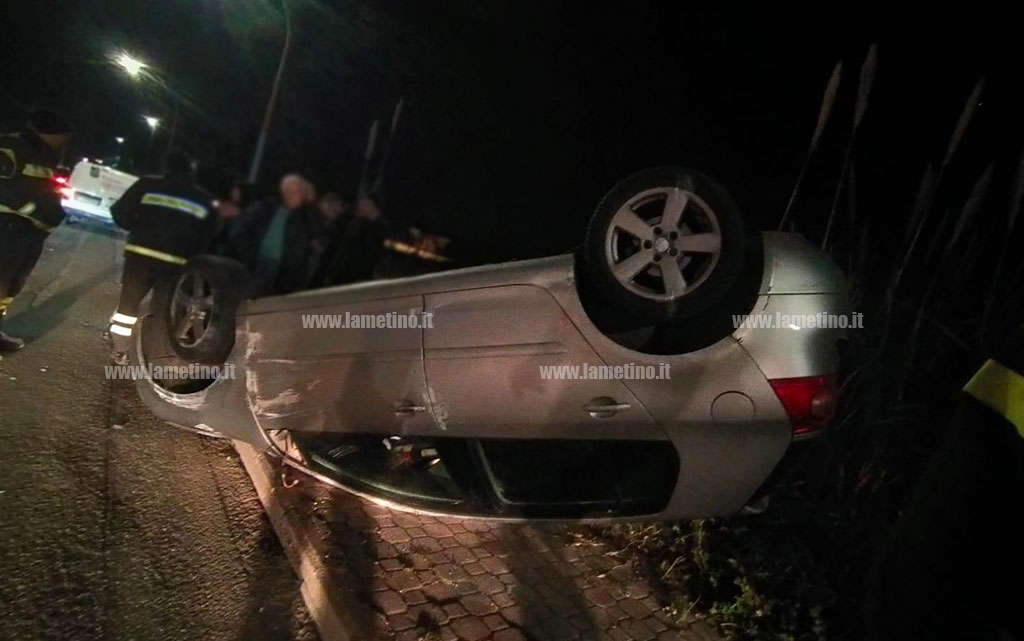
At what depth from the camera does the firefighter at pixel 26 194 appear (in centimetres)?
467

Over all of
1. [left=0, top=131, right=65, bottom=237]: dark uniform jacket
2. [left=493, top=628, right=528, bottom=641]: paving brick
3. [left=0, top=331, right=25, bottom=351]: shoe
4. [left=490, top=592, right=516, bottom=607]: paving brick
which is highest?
[left=0, top=131, right=65, bottom=237]: dark uniform jacket

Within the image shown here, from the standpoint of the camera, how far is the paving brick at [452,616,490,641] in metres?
2.65

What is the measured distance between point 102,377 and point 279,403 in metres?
2.38

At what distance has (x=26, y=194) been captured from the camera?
15.6ft

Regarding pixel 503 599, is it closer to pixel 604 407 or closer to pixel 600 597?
pixel 600 597

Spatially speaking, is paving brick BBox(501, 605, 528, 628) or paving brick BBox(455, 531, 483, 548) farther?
paving brick BBox(455, 531, 483, 548)

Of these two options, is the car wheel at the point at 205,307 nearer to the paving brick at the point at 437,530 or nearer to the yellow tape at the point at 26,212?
the paving brick at the point at 437,530

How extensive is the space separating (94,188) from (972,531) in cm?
1350

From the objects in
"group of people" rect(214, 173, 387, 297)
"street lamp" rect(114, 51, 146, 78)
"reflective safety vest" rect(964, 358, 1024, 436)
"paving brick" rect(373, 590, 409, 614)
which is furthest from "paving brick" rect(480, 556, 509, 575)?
"street lamp" rect(114, 51, 146, 78)

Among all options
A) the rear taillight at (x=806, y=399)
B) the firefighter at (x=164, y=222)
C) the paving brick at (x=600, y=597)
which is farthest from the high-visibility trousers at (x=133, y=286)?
the rear taillight at (x=806, y=399)

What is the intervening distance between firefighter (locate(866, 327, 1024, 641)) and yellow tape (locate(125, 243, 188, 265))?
12.4 feet

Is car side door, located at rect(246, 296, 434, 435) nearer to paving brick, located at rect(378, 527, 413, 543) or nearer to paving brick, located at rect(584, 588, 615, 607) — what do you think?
paving brick, located at rect(378, 527, 413, 543)


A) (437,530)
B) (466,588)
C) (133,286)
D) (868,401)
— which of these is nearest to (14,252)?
(133,286)

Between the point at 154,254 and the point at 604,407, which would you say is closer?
the point at 604,407
